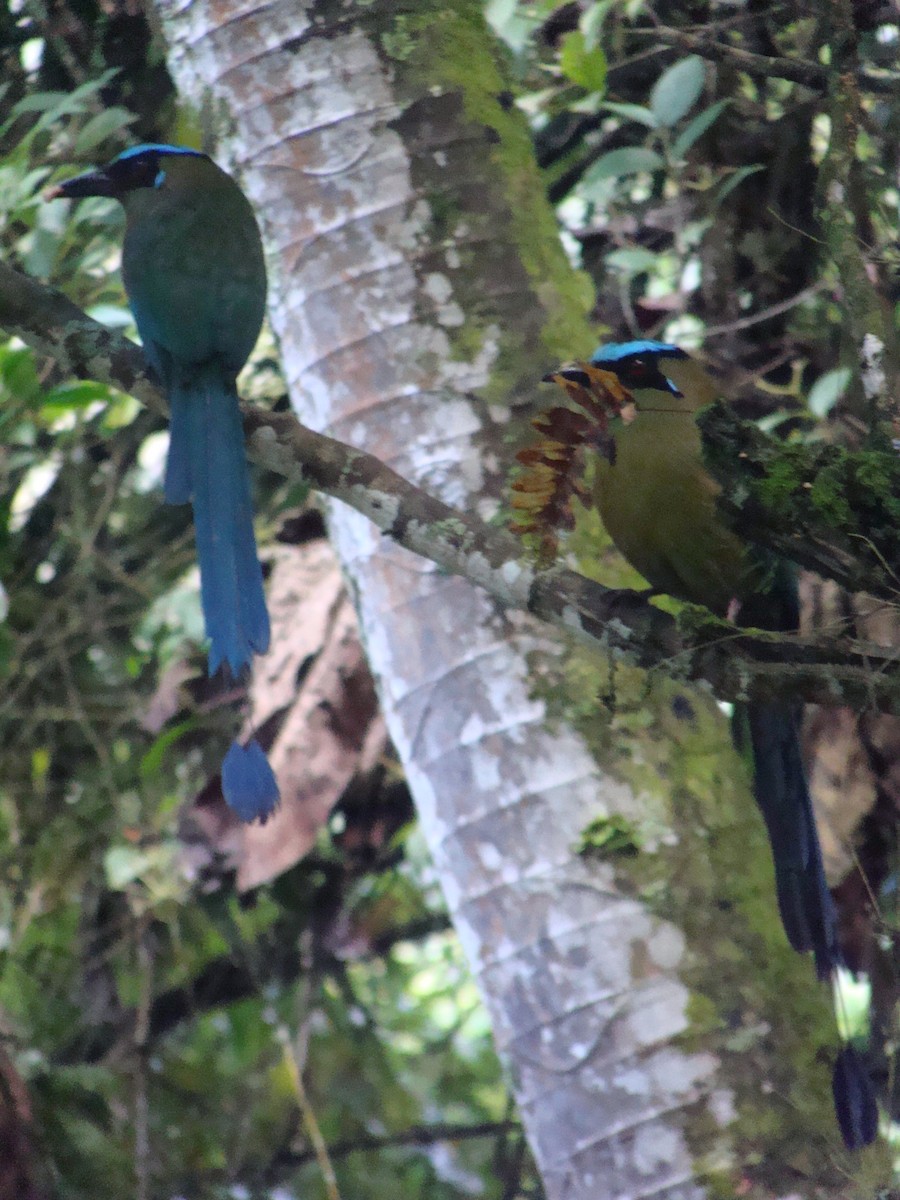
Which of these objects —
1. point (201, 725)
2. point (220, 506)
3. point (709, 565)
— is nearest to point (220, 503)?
point (220, 506)

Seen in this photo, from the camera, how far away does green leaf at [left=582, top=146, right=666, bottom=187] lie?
96.0 inches

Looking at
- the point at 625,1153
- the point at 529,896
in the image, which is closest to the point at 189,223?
Result: the point at 529,896

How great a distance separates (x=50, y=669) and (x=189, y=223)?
140 centimetres

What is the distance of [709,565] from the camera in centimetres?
194

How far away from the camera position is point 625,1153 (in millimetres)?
1688

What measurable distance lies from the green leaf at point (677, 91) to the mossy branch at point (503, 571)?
106 cm

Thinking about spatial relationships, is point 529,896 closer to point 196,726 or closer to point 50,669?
point 196,726

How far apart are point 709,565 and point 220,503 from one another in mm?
675

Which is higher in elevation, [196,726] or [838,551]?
[838,551]

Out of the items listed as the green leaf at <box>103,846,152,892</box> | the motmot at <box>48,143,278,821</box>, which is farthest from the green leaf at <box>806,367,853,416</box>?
the green leaf at <box>103,846,152,892</box>

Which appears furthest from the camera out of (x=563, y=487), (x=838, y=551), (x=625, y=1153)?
(x=625, y=1153)

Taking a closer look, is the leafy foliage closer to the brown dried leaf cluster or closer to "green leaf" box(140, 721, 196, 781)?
"green leaf" box(140, 721, 196, 781)

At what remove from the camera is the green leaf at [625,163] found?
2439mm

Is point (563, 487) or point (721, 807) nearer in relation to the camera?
point (563, 487)
